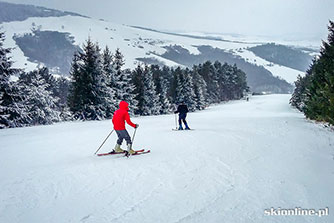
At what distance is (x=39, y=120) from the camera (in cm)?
3306

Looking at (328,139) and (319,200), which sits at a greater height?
(319,200)

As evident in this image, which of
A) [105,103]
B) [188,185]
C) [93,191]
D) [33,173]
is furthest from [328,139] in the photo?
[105,103]

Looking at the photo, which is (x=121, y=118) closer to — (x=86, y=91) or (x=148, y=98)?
(x=86, y=91)

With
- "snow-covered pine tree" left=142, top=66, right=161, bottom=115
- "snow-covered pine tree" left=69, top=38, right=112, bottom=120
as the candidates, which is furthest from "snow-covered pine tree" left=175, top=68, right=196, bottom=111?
"snow-covered pine tree" left=69, top=38, right=112, bottom=120

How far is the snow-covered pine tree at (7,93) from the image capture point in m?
19.9

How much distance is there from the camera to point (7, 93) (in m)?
20.3

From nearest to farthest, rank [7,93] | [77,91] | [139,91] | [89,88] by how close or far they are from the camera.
→ 1. [7,93]
2. [89,88]
3. [77,91]
4. [139,91]

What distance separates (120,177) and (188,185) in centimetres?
179

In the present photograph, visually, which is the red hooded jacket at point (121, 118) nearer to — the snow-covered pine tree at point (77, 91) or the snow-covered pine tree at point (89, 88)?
the snow-covered pine tree at point (89, 88)

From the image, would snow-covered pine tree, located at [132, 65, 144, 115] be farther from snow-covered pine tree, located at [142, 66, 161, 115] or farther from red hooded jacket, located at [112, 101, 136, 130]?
red hooded jacket, located at [112, 101, 136, 130]

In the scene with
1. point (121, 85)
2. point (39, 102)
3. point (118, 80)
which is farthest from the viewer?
point (118, 80)

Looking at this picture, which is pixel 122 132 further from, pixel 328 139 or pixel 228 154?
pixel 328 139

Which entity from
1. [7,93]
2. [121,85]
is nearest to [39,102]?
[121,85]

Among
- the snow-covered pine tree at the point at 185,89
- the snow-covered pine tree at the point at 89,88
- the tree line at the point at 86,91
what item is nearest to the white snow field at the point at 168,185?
the tree line at the point at 86,91
